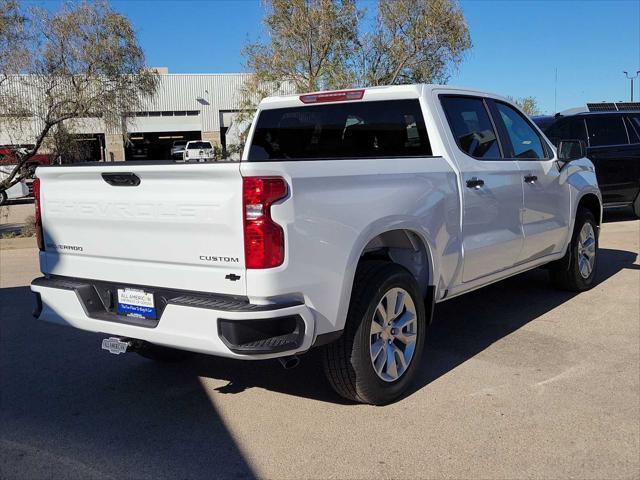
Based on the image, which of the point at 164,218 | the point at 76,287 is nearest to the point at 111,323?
the point at 76,287

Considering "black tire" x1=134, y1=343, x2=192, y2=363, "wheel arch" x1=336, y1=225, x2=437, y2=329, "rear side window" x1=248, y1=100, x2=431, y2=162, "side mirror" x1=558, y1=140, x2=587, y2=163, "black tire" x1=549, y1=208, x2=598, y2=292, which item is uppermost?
"rear side window" x1=248, y1=100, x2=431, y2=162

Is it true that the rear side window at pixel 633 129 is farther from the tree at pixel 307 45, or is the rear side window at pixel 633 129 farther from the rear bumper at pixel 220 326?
the rear bumper at pixel 220 326

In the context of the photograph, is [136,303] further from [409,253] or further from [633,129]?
[633,129]

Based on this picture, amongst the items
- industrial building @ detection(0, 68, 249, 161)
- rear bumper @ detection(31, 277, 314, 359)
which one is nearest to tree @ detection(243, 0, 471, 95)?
rear bumper @ detection(31, 277, 314, 359)

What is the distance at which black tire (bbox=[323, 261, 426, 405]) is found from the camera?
12.6 ft

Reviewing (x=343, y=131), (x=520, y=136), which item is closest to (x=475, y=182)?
(x=343, y=131)

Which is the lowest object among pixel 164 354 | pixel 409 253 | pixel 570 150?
pixel 164 354

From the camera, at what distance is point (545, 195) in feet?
19.5

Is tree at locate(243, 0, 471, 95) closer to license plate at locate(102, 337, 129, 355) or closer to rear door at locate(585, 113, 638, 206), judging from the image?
rear door at locate(585, 113, 638, 206)

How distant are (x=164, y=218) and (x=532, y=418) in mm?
2493

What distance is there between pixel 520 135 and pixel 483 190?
128 cm

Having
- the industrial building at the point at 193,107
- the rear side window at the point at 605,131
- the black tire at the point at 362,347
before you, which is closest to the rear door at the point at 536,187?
the black tire at the point at 362,347

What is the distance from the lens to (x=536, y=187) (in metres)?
5.78

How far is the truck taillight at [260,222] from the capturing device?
10.6ft
